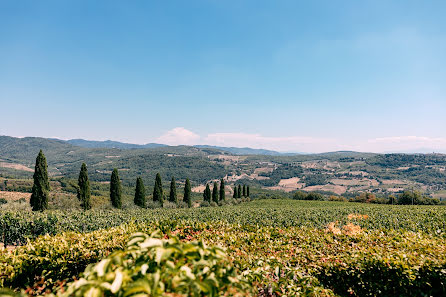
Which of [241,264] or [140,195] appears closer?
[241,264]

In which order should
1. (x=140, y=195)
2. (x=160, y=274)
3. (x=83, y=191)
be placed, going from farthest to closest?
(x=140, y=195), (x=83, y=191), (x=160, y=274)

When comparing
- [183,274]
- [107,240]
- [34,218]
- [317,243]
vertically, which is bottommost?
[34,218]

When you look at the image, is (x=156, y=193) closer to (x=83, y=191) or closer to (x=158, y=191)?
(x=158, y=191)

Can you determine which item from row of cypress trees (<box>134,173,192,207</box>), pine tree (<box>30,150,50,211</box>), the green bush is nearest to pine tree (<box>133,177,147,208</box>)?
row of cypress trees (<box>134,173,192,207</box>)

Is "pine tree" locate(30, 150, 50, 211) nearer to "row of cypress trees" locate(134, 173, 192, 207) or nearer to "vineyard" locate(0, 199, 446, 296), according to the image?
"row of cypress trees" locate(134, 173, 192, 207)

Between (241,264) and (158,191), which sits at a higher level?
(241,264)

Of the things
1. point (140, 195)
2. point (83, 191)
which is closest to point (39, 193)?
point (83, 191)

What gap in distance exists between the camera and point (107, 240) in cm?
524

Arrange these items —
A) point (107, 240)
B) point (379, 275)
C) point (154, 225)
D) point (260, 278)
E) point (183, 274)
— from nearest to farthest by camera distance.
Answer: point (183, 274)
point (260, 278)
point (379, 275)
point (107, 240)
point (154, 225)

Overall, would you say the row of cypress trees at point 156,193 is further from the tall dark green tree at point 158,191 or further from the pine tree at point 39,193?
the pine tree at point 39,193

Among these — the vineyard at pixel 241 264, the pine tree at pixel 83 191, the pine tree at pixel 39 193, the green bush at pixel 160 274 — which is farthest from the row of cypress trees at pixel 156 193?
the green bush at pixel 160 274

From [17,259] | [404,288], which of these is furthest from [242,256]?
[17,259]

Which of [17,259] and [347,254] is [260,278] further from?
[17,259]

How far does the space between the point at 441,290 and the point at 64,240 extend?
706 cm
